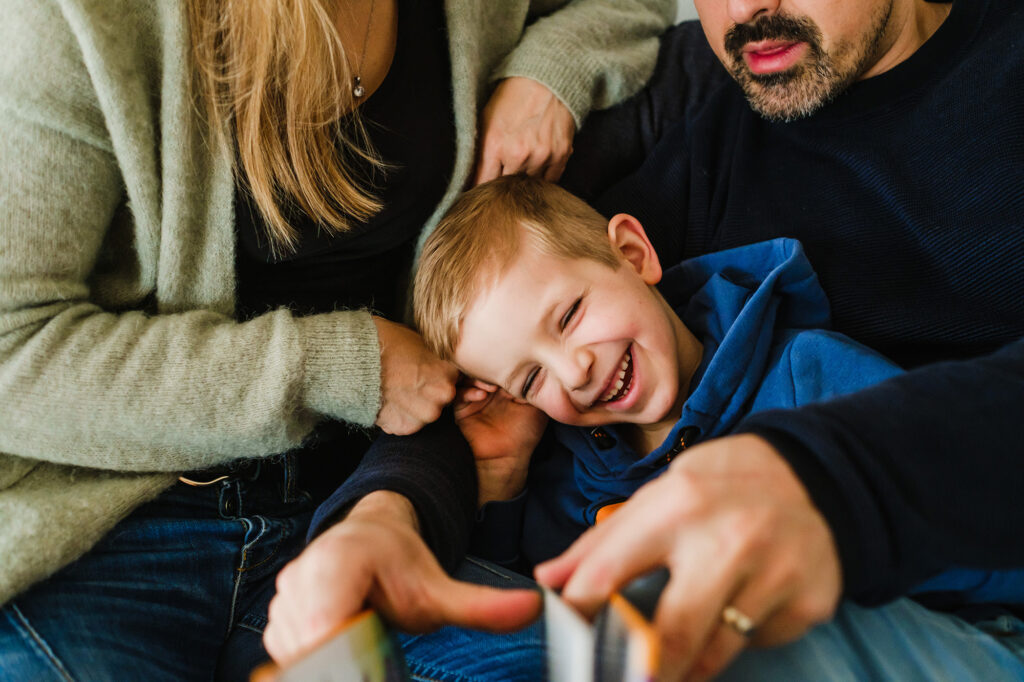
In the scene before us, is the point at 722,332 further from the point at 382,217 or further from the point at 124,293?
the point at 124,293

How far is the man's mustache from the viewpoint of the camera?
3.28 ft

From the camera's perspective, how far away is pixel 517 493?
42.0 inches

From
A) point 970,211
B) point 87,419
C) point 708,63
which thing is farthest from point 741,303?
point 87,419

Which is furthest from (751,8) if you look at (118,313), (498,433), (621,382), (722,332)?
(118,313)

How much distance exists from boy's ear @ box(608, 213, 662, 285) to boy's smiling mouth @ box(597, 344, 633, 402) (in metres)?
0.14

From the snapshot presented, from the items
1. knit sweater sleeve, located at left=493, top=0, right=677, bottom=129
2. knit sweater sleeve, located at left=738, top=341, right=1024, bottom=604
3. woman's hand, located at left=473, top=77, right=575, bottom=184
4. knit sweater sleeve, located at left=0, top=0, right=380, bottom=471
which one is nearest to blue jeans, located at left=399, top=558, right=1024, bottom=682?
knit sweater sleeve, located at left=738, top=341, right=1024, bottom=604

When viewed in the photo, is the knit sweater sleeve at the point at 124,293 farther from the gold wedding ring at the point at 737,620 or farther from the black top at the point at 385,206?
the gold wedding ring at the point at 737,620

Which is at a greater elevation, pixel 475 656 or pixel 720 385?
pixel 720 385

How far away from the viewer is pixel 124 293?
0.92m

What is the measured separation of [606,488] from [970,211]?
0.58m

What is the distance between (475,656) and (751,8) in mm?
927

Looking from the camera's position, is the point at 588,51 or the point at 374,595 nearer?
the point at 374,595

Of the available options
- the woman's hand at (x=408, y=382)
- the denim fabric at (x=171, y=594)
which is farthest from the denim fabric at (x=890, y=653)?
the denim fabric at (x=171, y=594)

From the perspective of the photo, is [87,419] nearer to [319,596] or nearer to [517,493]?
[319,596]
